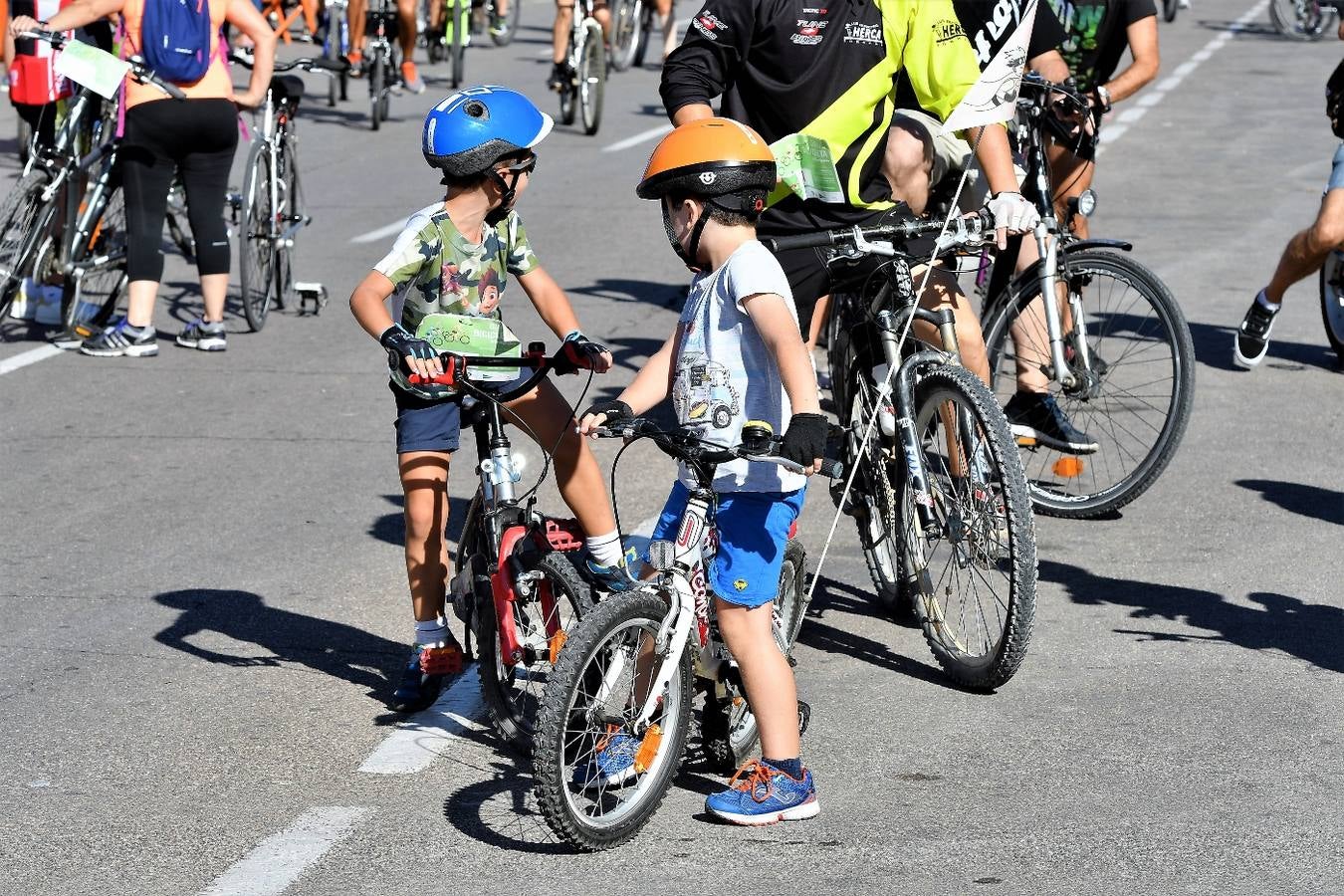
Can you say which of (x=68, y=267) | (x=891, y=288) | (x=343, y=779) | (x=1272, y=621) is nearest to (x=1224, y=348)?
(x=1272, y=621)

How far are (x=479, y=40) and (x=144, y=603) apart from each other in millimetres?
20114

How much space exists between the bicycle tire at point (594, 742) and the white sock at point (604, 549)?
0.59 m

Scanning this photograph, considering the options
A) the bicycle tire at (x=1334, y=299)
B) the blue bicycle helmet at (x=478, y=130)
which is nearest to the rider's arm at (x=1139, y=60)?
the bicycle tire at (x=1334, y=299)

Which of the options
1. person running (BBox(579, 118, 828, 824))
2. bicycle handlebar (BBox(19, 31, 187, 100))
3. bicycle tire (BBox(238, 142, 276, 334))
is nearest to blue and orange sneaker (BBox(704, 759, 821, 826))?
person running (BBox(579, 118, 828, 824))

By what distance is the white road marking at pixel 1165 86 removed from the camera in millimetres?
18562

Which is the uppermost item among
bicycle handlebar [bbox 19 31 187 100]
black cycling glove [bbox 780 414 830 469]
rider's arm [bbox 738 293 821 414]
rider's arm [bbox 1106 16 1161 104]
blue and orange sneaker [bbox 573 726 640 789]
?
rider's arm [bbox 1106 16 1161 104]

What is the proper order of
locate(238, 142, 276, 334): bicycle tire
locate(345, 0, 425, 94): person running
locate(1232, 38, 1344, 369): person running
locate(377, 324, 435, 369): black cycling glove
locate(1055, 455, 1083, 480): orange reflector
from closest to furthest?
locate(377, 324, 435, 369): black cycling glove, locate(1055, 455, 1083, 480): orange reflector, locate(1232, 38, 1344, 369): person running, locate(238, 142, 276, 334): bicycle tire, locate(345, 0, 425, 94): person running

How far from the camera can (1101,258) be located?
713 centimetres

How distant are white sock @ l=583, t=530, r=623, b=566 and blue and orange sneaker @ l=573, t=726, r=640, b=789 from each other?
71cm

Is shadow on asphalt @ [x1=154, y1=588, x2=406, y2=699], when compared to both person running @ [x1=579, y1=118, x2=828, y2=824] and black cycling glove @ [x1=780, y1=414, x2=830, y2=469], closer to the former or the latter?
person running @ [x1=579, y1=118, x2=828, y2=824]

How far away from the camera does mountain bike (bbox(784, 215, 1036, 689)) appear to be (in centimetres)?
538

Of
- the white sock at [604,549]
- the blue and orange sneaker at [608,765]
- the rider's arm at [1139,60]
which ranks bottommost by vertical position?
the blue and orange sneaker at [608,765]

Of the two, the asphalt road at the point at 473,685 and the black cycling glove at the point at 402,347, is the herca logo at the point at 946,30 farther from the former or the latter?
the black cycling glove at the point at 402,347

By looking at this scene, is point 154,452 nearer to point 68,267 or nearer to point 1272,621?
point 68,267
